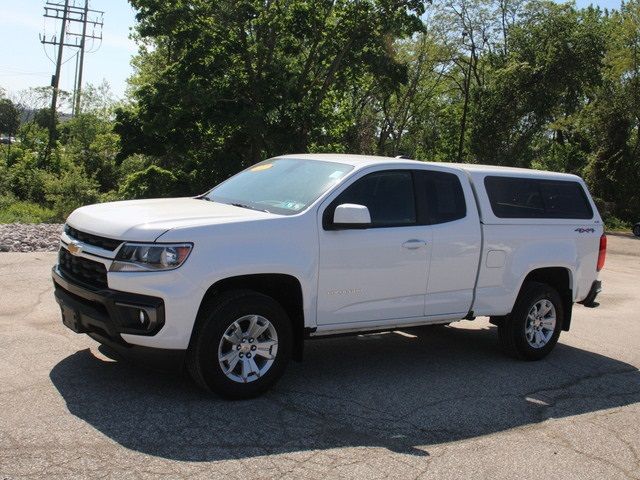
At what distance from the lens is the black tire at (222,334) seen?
511 cm

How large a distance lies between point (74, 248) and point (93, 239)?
0.22 meters

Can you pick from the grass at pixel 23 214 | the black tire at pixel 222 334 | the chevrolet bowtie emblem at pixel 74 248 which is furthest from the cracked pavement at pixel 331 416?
the grass at pixel 23 214

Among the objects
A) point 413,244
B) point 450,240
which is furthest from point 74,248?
point 450,240

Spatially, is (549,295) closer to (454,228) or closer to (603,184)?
(454,228)

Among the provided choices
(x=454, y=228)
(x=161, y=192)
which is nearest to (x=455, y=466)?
(x=454, y=228)

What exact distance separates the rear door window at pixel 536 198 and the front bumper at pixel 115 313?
350 centimetres

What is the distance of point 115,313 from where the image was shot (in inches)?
195

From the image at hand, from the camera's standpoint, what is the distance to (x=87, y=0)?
47.0 metres

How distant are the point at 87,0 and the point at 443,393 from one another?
47.2 m

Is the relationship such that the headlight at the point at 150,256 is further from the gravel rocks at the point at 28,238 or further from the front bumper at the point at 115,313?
the gravel rocks at the point at 28,238

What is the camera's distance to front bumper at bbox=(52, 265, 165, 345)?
4.91m

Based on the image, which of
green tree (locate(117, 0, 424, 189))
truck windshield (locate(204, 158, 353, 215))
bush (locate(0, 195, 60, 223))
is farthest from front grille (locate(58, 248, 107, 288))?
green tree (locate(117, 0, 424, 189))

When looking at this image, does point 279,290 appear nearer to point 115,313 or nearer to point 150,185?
point 115,313

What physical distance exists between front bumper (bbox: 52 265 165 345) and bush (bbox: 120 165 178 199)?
61.0 ft
